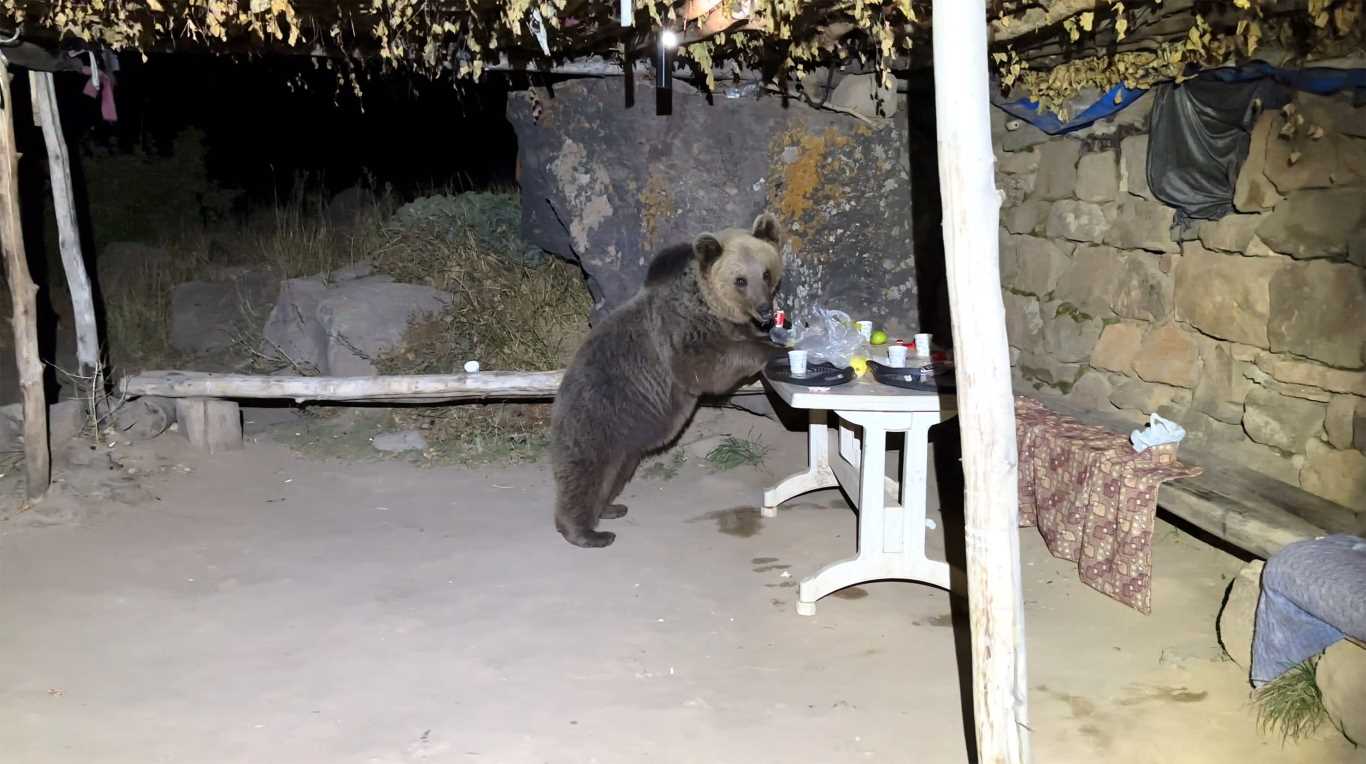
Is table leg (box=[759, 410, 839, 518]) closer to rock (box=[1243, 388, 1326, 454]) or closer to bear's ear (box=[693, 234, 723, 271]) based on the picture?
bear's ear (box=[693, 234, 723, 271])

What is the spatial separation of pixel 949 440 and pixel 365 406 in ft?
13.8

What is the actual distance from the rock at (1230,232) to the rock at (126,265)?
968 centimetres

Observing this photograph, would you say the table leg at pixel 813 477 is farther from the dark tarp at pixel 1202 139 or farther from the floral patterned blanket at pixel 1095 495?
the dark tarp at pixel 1202 139

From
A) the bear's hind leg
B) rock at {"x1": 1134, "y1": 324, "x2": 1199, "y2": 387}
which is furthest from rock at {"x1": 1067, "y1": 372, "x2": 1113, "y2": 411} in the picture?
the bear's hind leg

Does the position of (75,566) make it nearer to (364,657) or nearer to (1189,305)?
(364,657)

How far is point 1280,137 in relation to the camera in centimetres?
404

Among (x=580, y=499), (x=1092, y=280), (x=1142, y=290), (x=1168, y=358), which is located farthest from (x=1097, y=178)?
(x=580, y=499)

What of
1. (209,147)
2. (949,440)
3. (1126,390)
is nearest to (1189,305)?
(1126,390)

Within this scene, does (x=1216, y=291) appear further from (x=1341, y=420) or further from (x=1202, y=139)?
(x=1341, y=420)

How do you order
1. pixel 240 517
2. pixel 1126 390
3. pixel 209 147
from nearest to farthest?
pixel 1126 390 < pixel 240 517 < pixel 209 147

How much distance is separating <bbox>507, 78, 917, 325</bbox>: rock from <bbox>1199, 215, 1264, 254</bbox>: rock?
2.27 metres

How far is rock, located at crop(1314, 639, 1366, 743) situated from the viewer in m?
3.08

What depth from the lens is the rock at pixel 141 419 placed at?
646cm

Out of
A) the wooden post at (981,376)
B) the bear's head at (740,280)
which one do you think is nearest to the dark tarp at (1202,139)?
the bear's head at (740,280)
